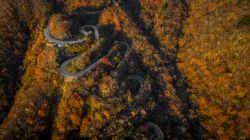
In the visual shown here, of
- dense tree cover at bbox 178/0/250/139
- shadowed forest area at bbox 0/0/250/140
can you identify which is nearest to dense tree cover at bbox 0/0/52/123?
shadowed forest area at bbox 0/0/250/140

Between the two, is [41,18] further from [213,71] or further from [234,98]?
[234,98]

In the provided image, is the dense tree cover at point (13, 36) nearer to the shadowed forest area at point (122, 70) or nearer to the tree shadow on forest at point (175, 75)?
the shadowed forest area at point (122, 70)

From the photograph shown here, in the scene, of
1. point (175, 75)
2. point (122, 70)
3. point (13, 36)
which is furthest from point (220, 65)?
point (13, 36)

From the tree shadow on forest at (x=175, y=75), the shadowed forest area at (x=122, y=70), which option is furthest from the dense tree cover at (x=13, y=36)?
the tree shadow on forest at (x=175, y=75)

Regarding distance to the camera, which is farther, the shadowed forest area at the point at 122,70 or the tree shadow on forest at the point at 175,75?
the tree shadow on forest at the point at 175,75

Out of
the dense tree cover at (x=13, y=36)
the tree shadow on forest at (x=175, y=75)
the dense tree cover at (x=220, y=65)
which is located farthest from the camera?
the dense tree cover at (x=13, y=36)

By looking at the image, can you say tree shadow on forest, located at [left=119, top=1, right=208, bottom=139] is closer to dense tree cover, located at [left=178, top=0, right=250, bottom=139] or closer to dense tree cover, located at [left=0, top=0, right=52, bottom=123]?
dense tree cover, located at [left=178, top=0, right=250, bottom=139]
